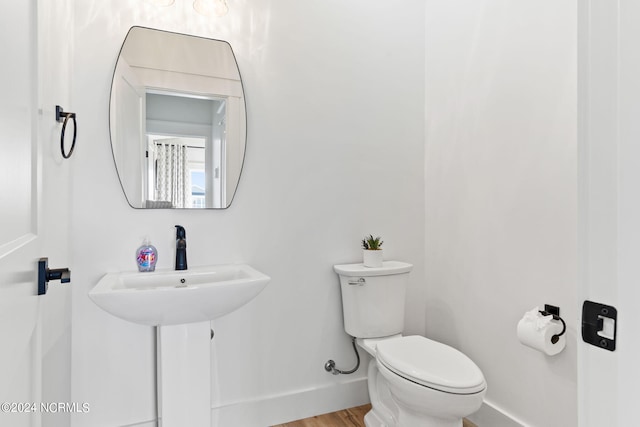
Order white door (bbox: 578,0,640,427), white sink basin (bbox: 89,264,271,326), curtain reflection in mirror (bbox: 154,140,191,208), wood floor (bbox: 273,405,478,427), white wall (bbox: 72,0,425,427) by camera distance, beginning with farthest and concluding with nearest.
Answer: wood floor (bbox: 273,405,478,427)
curtain reflection in mirror (bbox: 154,140,191,208)
white wall (bbox: 72,0,425,427)
white sink basin (bbox: 89,264,271,326)
white door (bbox: 578,0,640,427)

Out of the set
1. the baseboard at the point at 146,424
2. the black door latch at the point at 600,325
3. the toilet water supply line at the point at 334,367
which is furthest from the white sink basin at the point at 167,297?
the black door latch at the point at 600,325

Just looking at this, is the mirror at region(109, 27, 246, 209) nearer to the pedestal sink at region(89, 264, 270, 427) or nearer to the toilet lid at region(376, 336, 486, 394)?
the pedestal sink at region(89, 264, 270, 427)

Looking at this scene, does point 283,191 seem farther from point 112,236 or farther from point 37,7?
point 37,7

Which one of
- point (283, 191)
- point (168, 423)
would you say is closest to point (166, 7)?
point (283, 191)

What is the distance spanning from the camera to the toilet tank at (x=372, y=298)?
1.89m

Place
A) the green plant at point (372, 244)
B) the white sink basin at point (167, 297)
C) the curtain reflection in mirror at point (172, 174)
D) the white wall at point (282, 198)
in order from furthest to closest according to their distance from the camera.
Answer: the green plant at point (372, 244) < the curtain reflection in mirror at point (172, 174) < the white wall at point (282, 198) < the white sink basin at point (167, 297)

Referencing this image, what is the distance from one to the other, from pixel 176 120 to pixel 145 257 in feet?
2.20

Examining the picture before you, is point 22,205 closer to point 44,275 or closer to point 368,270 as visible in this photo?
point 44,275

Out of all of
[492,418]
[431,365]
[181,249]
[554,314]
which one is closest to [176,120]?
[181,249]

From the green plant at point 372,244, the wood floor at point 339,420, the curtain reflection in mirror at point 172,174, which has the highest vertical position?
the curtain reflection in mirror at point 172,174

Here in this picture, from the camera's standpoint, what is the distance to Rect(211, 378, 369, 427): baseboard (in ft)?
5.89

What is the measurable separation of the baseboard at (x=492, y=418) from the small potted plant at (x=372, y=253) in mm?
895

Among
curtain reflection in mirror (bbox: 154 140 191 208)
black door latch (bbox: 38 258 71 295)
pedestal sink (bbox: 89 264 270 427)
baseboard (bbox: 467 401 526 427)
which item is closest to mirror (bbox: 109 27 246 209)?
curtain reflection in mirror (bbox: 154 140 191 208)

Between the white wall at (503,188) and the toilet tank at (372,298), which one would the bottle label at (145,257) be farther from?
the white wall at (503,188)
